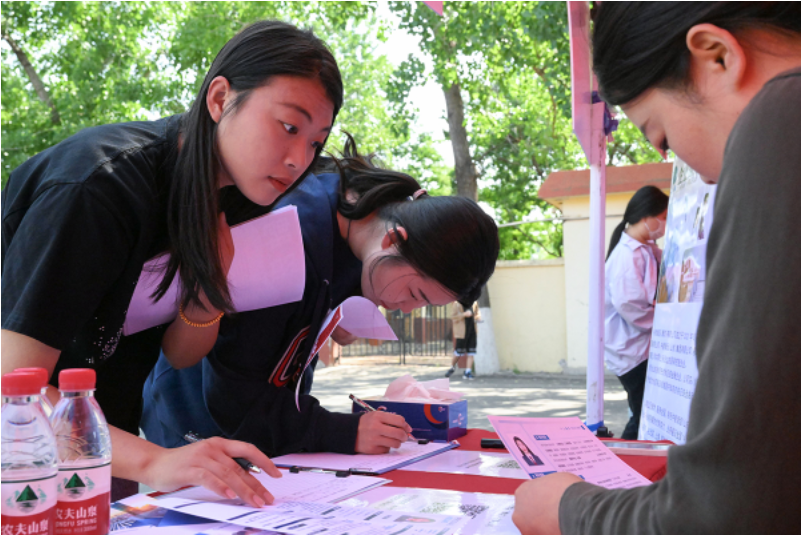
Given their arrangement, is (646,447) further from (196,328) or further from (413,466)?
(196,328)

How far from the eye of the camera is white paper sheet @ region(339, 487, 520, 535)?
0.96 metres

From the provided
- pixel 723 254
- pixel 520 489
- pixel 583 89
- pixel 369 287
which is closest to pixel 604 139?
pixel 583 89

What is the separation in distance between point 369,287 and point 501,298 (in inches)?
324

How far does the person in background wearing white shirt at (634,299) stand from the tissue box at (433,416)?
2.03 metres

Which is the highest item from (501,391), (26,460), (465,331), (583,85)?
(583,85)

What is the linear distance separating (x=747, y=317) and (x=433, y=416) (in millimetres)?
1256

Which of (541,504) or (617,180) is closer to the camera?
(541,504)

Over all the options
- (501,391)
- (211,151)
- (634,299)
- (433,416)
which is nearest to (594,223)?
(634,299)

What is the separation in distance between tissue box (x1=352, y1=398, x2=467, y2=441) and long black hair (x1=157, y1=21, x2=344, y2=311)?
63 centimetres

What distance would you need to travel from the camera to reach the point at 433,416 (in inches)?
68.3

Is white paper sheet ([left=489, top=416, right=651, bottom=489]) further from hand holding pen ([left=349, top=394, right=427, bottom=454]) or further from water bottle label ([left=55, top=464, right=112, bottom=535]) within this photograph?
water bottle label ([left=55, top=464, right=112, bottom=535])

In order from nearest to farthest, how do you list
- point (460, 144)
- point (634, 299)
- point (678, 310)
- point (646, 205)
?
point (678, 310) < point (634, 299) < point (646, 205) < point (460, 144)

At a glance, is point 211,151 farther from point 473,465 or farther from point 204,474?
point 473,465

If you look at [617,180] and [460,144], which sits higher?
Result: [460,144]
